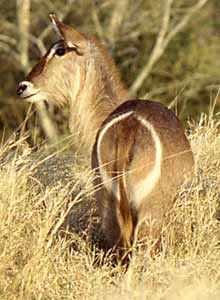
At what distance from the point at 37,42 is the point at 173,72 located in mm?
2275

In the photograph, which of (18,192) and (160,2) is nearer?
(18,192)

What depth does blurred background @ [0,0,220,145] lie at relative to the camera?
→ 1623 cm

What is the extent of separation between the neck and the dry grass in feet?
1.02

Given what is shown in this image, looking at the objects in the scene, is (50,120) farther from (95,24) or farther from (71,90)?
(71,90)

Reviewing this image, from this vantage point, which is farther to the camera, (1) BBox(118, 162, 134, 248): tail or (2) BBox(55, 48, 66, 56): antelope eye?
(2) BBox(55, 48, 66, 56): antelope eye

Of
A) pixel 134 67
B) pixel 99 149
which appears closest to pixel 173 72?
pixel 134 67

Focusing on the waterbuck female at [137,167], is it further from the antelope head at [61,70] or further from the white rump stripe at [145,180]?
the antelope head at [61,70]

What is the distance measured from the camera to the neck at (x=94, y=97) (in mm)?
6047

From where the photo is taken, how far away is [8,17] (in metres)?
17.5

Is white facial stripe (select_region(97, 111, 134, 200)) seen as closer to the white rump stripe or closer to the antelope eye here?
the white rump stripe

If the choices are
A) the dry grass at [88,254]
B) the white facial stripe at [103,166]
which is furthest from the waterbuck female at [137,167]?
the dry grass at [88,254]

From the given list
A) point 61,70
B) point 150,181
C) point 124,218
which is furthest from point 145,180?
point 61,70

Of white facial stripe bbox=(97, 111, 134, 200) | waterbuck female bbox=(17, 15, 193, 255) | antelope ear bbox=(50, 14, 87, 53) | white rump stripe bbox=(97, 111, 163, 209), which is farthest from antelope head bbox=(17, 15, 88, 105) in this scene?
Result: white rump stripe bbox=(97, 111, 163, 209)

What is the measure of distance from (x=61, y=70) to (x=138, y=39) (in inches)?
470
